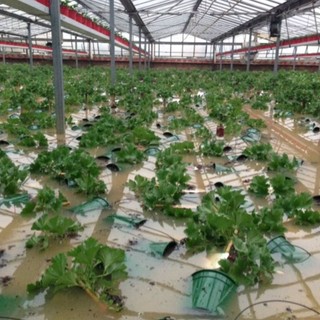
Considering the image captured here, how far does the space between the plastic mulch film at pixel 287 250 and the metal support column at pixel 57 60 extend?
5.84 m

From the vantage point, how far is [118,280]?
10.00ft

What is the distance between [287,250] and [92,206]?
211 cm

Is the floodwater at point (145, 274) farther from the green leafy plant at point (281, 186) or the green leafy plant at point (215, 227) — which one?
the green leafy plant at point (281, 186)

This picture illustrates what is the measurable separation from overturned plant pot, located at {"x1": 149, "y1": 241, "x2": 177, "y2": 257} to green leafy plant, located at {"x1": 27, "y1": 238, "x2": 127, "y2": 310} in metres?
0.58

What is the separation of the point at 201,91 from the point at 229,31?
54.7ft

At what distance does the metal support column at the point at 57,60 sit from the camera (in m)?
7.87

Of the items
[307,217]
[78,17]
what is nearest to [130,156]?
[307,217]

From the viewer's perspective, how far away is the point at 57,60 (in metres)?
8.05

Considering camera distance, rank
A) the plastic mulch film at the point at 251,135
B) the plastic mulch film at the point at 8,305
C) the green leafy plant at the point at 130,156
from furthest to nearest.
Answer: the plastic mulch film at the point at 251,135, the green leafy plant at the point at 130,156, the plastic mulch film at the point at 8,305

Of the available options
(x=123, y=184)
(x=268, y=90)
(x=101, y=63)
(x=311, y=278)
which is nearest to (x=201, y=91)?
(x=268, y=90)

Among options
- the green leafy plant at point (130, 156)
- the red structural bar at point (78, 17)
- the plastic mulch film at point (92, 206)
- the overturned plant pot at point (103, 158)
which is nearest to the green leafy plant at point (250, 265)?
the plastic mulch film at point (92, 206)

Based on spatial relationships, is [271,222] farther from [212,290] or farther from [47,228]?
[47,228]

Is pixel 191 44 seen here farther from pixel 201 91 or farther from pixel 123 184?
pixel 123 184

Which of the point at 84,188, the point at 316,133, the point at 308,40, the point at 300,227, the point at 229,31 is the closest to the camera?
the point at 300,227
